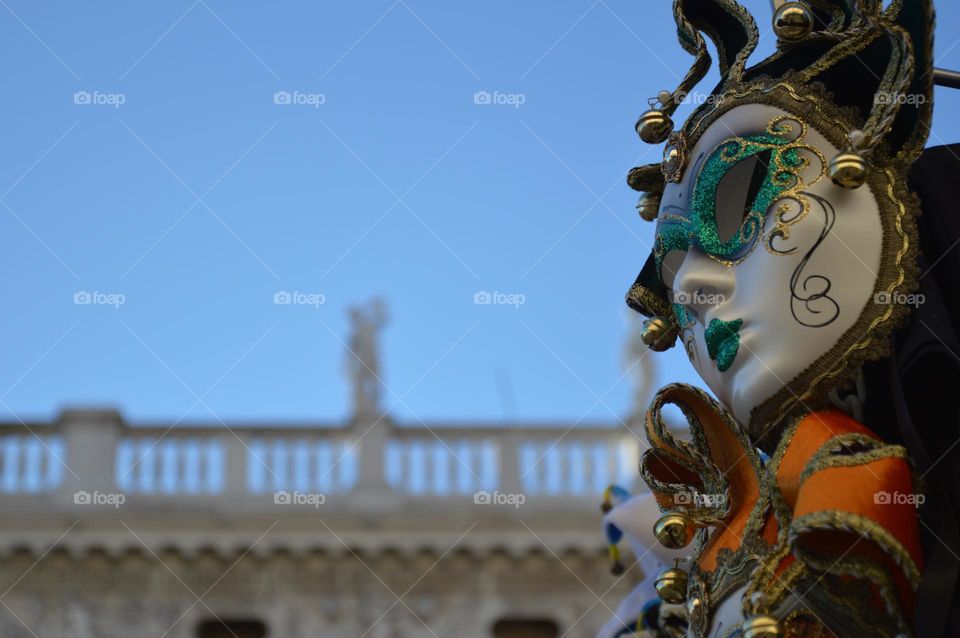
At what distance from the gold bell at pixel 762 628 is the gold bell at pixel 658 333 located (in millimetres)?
808

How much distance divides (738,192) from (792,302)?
11.2 inches

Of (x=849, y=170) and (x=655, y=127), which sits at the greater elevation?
(x=655, y=127)

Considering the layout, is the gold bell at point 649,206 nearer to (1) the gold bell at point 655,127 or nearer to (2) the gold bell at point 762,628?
(1) the gold bell at point 655,127

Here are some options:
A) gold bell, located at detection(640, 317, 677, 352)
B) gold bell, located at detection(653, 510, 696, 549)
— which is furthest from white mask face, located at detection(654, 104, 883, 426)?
gold bell, located at detection(653, 510, 696, 549)

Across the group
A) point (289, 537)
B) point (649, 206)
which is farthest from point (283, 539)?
point (649, 206)

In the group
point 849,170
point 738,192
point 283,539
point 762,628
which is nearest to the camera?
point 762,628

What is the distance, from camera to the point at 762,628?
2977mm

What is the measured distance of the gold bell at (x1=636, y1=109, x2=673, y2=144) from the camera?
3.64 metres

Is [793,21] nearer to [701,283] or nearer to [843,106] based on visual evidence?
[843,106]

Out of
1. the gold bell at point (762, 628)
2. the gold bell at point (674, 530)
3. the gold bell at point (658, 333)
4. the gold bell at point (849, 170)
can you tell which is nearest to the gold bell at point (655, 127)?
the gold bell at point (658, 333)

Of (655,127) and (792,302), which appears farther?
(655,127)

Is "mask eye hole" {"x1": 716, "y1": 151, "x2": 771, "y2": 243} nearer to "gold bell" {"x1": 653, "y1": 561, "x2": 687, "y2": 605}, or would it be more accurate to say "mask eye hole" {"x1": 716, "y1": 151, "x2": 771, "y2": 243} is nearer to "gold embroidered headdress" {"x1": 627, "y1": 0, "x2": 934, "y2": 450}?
"gold embroidered headdress" {"x1": 627, "y1": 0, "x2": 934, "y2": 450}

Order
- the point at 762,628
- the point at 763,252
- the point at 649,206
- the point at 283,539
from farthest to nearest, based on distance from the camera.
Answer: the point at 283,539 < the point at 649,206 < the point at 763,252 < the point at 762,628

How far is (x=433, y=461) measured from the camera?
14047mm
